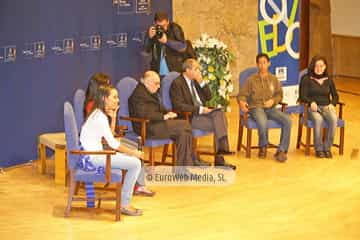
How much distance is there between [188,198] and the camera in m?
8.65

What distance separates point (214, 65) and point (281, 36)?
180cm

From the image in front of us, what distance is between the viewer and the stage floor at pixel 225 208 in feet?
25.1

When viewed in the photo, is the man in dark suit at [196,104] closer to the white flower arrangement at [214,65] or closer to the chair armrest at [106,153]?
the white flower arrangement at [214,65]

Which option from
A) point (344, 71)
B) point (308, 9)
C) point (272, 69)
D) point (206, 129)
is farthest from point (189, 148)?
point (344, 71)

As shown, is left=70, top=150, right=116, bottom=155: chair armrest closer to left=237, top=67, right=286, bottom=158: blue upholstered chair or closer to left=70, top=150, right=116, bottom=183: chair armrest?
left=70, top=150, right=116, bottom=183: chair armrest

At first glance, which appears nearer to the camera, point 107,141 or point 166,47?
point 107,141

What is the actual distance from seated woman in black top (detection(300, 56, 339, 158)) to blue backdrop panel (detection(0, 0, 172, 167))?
2.18 m

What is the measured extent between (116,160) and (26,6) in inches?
96.0

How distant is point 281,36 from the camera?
12445mm

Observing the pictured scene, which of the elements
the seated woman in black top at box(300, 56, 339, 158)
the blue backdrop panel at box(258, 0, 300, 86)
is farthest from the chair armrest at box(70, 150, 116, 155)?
the blue backdrop panel at box(258, 0, 300, 86)

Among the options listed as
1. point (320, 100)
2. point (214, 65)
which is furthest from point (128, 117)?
point (320, 100)

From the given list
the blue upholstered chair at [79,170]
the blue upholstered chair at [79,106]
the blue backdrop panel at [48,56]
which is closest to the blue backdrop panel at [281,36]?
the blue backdrop panel at [48,56]

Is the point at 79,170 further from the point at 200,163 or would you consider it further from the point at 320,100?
the point at 320,100

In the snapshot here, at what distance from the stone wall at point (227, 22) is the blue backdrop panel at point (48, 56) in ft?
7.21
